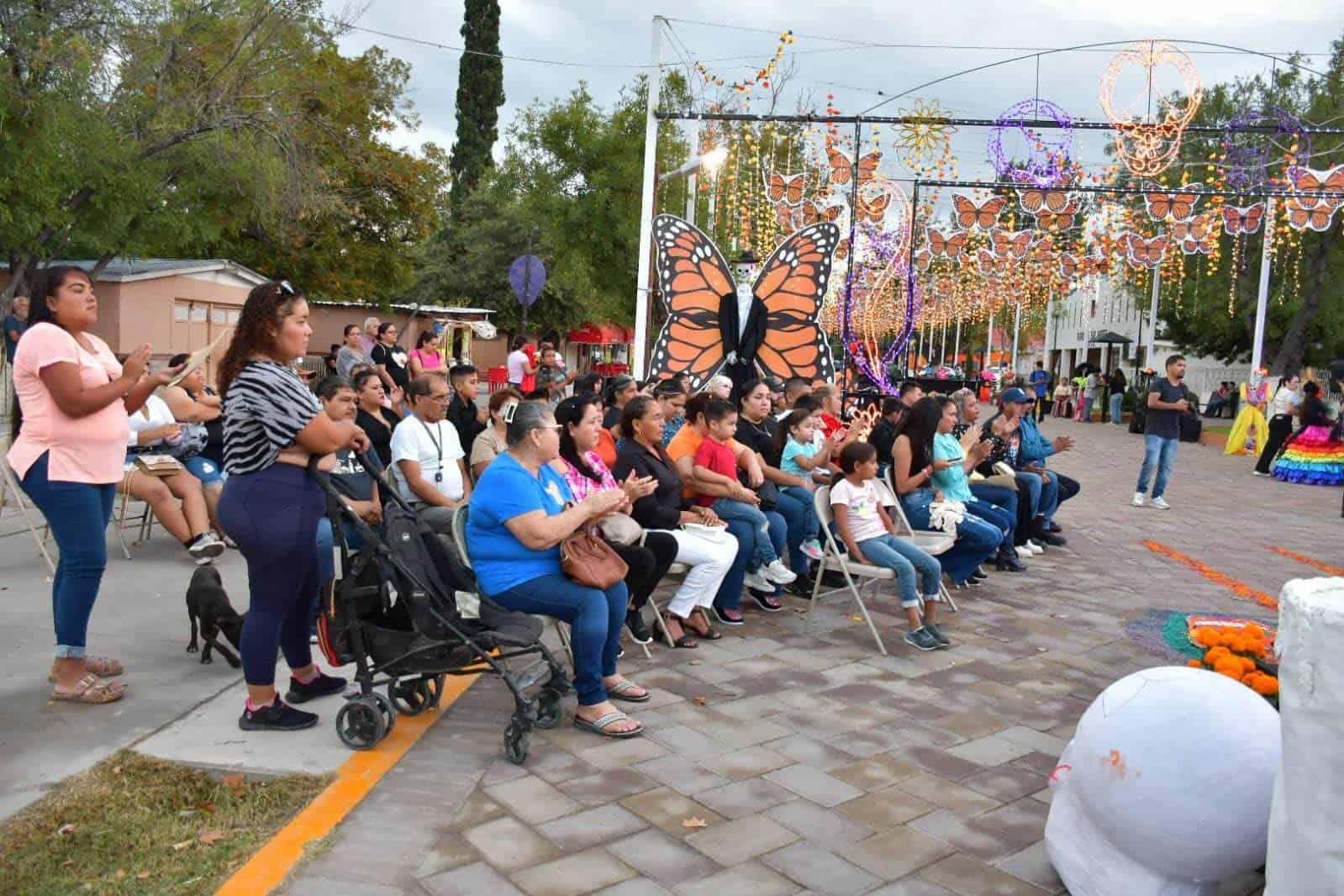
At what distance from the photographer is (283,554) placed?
3.97 metres

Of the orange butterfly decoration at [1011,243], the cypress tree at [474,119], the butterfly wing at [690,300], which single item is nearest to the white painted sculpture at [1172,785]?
the butterfly wing at [690,300]

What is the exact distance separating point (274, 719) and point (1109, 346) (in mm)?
55348

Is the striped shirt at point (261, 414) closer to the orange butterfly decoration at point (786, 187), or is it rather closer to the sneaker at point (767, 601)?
the sneaker at point (767, 601)

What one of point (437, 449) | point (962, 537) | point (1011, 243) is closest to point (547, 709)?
point (437, 449)

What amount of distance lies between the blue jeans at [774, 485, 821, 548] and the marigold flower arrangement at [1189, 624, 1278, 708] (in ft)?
11.2

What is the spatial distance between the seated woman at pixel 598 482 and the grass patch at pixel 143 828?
1.95 metres

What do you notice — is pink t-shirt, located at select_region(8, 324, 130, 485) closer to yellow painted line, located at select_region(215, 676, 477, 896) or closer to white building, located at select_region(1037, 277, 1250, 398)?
yellow painted line, located at select_region(215, 676, 477, 896)

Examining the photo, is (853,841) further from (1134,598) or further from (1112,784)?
(1134,598)

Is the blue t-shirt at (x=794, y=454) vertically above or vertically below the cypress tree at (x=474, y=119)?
below

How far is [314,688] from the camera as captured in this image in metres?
4.58

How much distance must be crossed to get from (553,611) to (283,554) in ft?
3.57

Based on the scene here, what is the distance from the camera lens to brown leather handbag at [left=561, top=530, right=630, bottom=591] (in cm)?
444

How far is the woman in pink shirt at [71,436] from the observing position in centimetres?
417

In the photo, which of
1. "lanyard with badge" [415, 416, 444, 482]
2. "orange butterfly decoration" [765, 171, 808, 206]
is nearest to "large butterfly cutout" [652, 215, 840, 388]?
"lanyard with badge" [415, 416, 444, 482]
